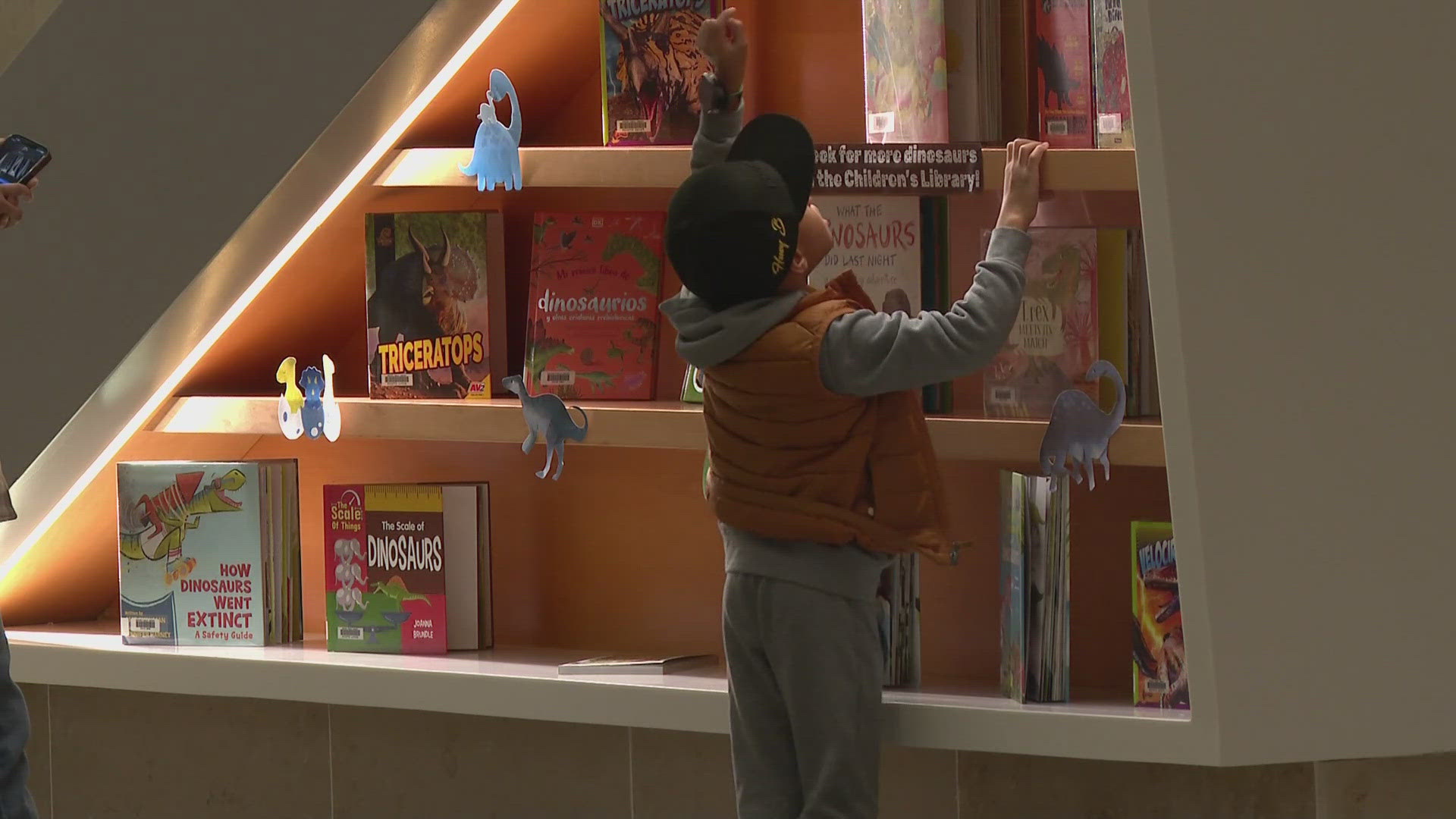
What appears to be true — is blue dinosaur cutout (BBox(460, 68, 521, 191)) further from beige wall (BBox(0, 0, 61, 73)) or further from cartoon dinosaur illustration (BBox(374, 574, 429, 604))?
beige wall (BBox(0, 0, 61, 73))

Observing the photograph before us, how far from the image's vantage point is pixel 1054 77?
2.29 meters

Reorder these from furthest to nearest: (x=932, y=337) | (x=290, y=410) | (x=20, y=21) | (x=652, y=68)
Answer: (x=20, y=21), (x=290, y=410), (x=652, y=68), (x=932, y=337)

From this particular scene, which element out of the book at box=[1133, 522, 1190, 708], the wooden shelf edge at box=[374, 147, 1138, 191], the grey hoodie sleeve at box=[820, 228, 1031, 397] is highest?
the wooden shelf edge at box=[374, 147, 1138, 191]

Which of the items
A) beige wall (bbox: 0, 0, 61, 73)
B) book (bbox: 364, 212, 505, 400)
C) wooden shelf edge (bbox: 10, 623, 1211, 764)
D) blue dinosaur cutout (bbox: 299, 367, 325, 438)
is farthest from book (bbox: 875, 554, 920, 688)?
beige wall (bbox: 0, 0, 61, 73)

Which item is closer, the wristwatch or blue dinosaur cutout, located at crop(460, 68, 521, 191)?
the wristwatch

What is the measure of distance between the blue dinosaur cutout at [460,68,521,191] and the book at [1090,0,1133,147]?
827 mm

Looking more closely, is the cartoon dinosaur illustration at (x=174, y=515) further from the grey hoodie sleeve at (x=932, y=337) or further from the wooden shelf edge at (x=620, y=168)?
the grey hoodie sleeve at (x=932, y=337)

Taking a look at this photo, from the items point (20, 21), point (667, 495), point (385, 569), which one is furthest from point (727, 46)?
point (20, 21)

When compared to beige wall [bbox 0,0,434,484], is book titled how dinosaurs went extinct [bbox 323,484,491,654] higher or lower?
lower

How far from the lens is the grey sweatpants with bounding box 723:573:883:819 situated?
2.15 metres

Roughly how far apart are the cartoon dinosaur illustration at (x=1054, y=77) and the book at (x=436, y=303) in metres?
0.88

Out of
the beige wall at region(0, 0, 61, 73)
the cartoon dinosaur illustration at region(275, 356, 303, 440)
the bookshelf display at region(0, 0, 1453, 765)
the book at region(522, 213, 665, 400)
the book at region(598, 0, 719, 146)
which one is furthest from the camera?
the beige wall at region(0, 0, 61, 73)

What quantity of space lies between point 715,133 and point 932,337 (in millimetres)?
459

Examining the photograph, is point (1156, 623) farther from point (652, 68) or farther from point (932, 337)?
point (652, 68)
